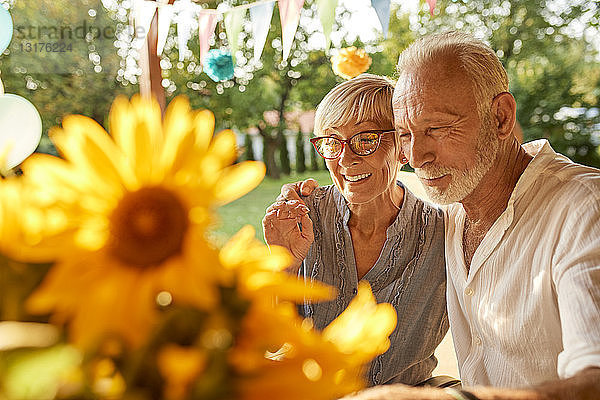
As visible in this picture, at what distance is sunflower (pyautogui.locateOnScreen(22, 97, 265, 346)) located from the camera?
311 mm

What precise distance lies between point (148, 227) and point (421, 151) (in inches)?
39.3

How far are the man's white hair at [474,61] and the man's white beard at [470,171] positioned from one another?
0.05 meters

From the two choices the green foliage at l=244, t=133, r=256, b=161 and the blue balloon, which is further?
the green foliage at l=244, t=133, r=256, b=161

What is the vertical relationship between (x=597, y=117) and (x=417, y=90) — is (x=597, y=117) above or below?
below

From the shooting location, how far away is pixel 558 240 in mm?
1074

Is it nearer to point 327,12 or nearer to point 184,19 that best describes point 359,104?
point 327,12

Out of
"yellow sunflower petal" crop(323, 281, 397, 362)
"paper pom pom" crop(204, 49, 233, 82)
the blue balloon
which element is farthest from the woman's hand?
"paper pom pom" crop(204, 49, 233, 82)

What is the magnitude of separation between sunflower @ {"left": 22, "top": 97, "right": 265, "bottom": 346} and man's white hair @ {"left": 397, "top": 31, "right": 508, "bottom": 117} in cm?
99

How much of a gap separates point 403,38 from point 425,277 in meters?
8.76

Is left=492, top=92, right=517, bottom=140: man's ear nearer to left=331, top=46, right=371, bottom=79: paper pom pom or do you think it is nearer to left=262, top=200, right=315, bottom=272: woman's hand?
left=262, top=200, right=315, bottom=272: woman's hand

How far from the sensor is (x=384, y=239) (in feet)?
5.17

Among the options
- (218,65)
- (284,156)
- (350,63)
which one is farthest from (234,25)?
(284,156)

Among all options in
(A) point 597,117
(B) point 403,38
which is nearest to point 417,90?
(A) point 597,117

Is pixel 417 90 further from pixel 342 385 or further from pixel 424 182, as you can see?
pixel 342 385
